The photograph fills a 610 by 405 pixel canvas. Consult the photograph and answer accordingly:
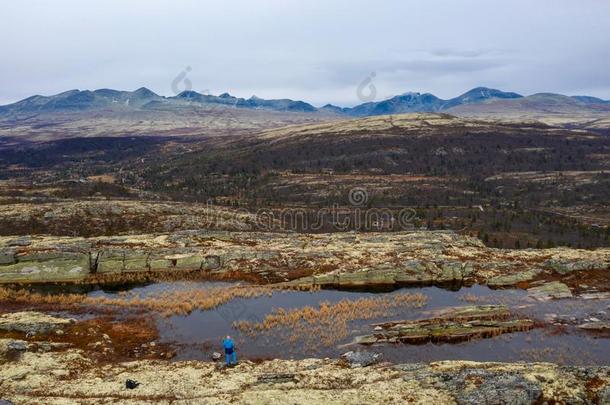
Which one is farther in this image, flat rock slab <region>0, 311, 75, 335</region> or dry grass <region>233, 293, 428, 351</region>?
dry grass <region>233, 293, 428, 351</region>

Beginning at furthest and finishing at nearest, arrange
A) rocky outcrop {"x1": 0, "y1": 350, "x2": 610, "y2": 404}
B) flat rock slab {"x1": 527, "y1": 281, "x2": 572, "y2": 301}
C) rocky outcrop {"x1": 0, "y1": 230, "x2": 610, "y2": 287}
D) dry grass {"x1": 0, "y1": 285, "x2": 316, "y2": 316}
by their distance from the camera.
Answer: rocky outcrop {"x1": 0, "y1": 230, "x2": 610, "y2": 287}, flat rock slab {"x1": 527, "y1": 281, "x2": 572, "y2": 301}, dry grass {"x1": 0, "y1": 285, "x2": 316, "y2": 316}, rocky outcrop {"x1": 0, "y1": 350, "x2": 610, "y2": 404}

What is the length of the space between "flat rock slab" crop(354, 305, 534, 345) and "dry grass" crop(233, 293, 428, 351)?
246cm

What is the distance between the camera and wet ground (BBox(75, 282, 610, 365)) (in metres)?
31.5

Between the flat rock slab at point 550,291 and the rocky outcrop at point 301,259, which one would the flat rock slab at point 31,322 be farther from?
the flat rock slab at point 550,291

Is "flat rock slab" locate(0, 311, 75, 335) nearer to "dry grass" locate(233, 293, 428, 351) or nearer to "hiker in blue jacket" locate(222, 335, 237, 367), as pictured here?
"dry grass" locate(233, 293, 428, 351)

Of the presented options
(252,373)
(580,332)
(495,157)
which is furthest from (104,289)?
(495,157)

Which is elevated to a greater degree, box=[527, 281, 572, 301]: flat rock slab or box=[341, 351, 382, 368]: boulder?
box=[341, 351, 382, 368]: boulder

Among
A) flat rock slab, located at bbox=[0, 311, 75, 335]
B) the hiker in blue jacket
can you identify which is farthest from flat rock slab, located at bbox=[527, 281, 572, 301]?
flat rock slab, located at bbox=[0, 311, 75, 335]

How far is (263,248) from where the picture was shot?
58844mm

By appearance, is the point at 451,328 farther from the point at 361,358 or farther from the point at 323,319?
the point at 323,319

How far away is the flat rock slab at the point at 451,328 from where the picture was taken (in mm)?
34031

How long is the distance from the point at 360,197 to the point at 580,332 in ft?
318

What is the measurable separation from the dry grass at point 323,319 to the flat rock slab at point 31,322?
13.8 metres

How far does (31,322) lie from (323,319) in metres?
23.0
